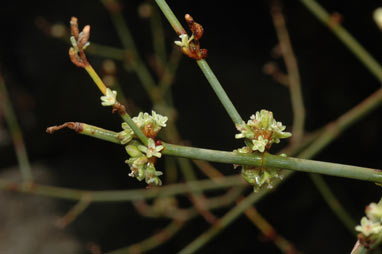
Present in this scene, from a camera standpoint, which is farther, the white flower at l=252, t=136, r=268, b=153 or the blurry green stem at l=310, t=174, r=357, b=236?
the blurry green stem at l=310, t=174, r=357, b=236

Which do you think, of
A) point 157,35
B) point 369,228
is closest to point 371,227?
point 369,228

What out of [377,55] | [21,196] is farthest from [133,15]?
[21,196]

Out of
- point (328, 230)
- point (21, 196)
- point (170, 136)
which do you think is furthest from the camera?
point (21, 196)

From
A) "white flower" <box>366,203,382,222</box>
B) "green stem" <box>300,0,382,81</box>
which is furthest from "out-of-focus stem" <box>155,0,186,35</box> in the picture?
"green stem" <box>300,0,382,81</box>

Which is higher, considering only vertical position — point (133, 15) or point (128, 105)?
point (133, 15)

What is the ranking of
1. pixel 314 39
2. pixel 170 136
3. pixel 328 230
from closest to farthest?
pixel 170 136
pixel 314 39
pixel 328 230

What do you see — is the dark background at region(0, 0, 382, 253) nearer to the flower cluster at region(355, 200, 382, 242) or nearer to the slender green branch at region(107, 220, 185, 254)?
the slender green branch at region(107, 220, 185, 254)

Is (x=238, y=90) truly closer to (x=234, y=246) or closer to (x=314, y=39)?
(x=314, y=39)
